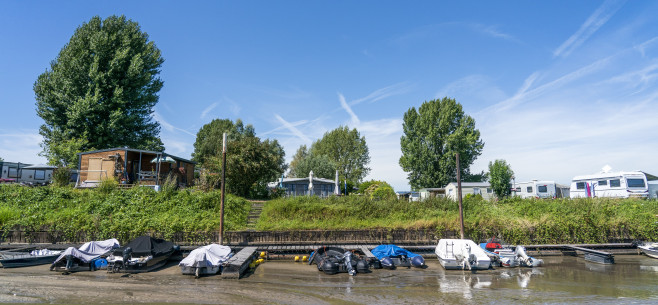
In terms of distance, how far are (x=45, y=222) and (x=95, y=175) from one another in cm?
853

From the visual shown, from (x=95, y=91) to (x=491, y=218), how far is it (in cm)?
3481

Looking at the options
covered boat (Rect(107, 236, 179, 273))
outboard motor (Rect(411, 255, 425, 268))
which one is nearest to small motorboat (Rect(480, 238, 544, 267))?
outboard motor (Rect(411, 255, 425, 268))

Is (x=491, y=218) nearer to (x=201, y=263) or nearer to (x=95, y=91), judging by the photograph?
(x=201, y=263)

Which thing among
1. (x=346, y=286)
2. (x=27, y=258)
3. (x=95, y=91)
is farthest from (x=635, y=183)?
(x=95, y=91)

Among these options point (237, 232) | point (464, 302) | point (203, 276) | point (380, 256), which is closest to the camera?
point (464, 302)

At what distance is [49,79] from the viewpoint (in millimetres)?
34531

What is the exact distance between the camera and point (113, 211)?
18625mm

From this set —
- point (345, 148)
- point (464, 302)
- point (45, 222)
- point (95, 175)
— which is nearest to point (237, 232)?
point (45, 222)

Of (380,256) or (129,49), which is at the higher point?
(129,49)

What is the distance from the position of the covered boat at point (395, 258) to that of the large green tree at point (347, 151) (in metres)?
45.5

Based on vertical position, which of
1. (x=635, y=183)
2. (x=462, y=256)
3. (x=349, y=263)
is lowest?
(x=349, y=263)

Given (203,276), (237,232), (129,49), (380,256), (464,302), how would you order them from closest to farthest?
(464,302), (203,276), (380,256), (237,232), (129,49)

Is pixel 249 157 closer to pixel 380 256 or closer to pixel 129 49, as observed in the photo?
pixel 380 256

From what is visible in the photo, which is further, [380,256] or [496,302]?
[380,256]
